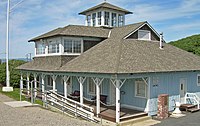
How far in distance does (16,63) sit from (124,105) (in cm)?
2007

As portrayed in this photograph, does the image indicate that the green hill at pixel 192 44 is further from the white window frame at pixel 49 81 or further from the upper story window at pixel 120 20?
the white window frame at pixel 49 81

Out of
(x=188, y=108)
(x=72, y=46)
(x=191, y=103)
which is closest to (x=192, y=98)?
(x=191, y=103)

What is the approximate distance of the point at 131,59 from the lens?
16.2 meters

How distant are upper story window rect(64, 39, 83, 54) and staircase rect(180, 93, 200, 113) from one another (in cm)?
903

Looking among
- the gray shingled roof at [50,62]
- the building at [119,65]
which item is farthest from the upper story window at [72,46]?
the gray shingled roof at [50,62]

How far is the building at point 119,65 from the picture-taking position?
51.1 feet

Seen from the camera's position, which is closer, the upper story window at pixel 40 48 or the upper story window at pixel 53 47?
the upper story window at pixel 53 47

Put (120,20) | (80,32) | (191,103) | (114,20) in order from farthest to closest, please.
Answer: (120,20)
(114,20)
(80,32)
(191,103)

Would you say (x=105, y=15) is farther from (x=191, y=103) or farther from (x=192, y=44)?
(x=192, y=44)

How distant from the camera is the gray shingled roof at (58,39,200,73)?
15367 mm

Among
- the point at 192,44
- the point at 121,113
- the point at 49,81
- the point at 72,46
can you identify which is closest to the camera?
the point at 121,113

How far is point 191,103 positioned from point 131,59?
6501 mm

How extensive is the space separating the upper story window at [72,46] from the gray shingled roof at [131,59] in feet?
3.80

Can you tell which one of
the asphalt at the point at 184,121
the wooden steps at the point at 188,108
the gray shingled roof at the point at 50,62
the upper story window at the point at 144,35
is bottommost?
the asphalt at the point at 184,121
